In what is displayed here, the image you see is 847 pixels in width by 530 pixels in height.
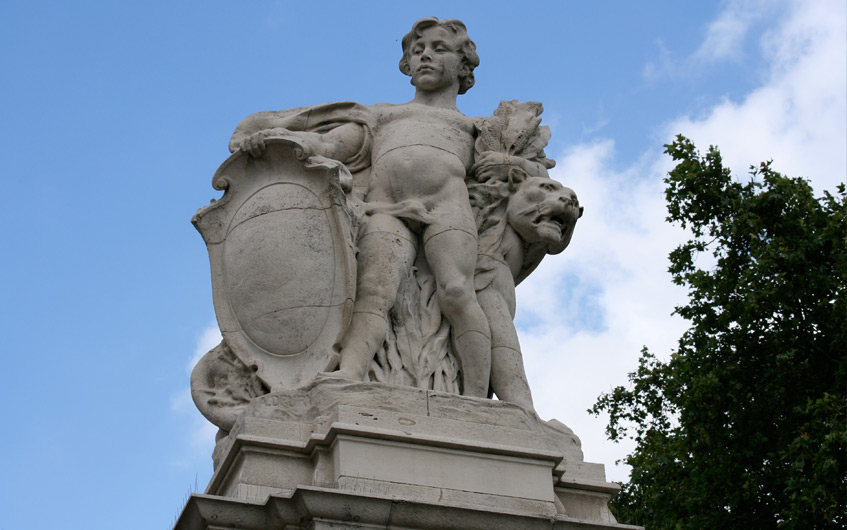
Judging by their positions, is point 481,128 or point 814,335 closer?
point 481,128

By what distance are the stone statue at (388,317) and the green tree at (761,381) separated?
5.93 metres

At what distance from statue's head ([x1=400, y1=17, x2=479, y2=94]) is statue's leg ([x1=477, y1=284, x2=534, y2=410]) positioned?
1.69 meters

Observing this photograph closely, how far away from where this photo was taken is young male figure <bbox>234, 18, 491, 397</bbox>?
8312 mm

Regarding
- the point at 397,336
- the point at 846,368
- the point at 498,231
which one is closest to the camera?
the point at 397,336

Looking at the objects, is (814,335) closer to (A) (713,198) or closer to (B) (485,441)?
(A) (713,198)

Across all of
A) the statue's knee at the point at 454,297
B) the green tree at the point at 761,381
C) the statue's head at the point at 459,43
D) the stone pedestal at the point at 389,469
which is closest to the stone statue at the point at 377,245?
the statue's knee at the point at 454,297

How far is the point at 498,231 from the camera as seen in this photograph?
8.98m

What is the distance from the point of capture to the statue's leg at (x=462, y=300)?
837 cm

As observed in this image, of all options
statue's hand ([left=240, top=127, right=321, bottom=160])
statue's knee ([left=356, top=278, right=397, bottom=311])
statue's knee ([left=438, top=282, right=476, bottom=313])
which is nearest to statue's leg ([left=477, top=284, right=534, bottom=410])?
statue's knee ([left=438, top=282, right=476, bottom=313])

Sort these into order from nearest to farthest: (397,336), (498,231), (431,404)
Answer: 1. (431,404)
2. (397,336)
3. (498,231)

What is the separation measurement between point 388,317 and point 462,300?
471 millimetres

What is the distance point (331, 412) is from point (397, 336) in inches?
36.9

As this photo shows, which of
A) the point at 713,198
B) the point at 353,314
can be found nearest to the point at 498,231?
the point at 353,314

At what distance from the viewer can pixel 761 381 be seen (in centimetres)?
1503
